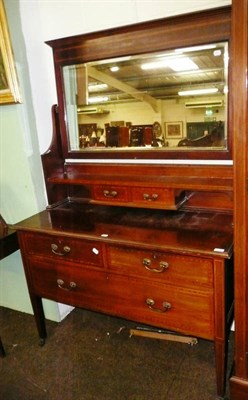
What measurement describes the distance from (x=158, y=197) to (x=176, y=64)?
2.32ft

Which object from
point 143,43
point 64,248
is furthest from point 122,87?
point 64,248

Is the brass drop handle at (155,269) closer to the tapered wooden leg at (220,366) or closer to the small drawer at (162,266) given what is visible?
the small drawer at (162,266)

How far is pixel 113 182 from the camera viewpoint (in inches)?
67.4

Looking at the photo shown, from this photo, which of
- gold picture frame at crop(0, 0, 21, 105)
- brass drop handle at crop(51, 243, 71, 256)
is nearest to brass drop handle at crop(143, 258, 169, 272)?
brass drop handle at crop(51, 243, 71, 256)

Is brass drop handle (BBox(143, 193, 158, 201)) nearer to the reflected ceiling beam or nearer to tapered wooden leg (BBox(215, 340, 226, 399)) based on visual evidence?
the reflected ceiling beam

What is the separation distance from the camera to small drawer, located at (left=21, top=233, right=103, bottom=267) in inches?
61.7

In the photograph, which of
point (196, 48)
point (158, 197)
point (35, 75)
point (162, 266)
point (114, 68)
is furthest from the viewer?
point (35, 75)

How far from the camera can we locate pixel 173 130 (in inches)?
65.5

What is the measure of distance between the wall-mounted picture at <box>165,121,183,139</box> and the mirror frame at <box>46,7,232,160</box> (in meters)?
0.08

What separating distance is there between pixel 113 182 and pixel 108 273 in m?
0.50

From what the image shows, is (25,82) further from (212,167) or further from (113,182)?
(212,167)

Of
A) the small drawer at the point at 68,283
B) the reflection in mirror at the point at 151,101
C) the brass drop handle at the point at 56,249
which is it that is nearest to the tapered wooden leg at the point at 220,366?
the small drawer at the point at 68,283

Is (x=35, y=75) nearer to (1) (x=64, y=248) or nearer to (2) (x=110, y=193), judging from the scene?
(2) (x=110, y=193)

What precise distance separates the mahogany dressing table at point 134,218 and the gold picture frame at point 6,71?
0.86 feet
